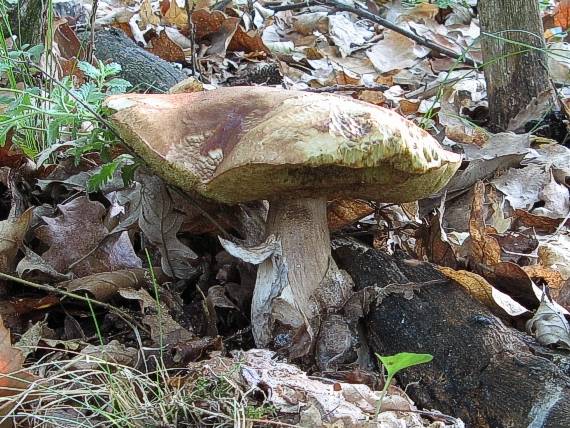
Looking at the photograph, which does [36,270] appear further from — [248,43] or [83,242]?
[248,43]

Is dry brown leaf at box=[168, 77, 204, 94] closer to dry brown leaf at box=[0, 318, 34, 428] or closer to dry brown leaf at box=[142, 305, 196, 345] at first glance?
dry brown leaf at box=[142, 305, 196, 345]

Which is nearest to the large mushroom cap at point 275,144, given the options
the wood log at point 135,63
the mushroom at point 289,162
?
the mushroom at point 289,162

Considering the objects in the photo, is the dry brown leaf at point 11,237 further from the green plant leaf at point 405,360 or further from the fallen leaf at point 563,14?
the fallen leaf at point 563,14

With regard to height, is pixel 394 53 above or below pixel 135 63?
below

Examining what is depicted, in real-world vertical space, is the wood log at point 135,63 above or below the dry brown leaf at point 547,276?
above

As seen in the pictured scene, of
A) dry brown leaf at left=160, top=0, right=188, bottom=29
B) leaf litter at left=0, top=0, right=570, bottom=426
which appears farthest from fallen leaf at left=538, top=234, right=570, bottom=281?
dry brown leaf at left=160, top=0, right=188, bottom=29

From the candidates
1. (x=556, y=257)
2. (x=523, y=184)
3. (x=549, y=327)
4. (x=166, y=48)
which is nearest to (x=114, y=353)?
(x=549, y=327)
